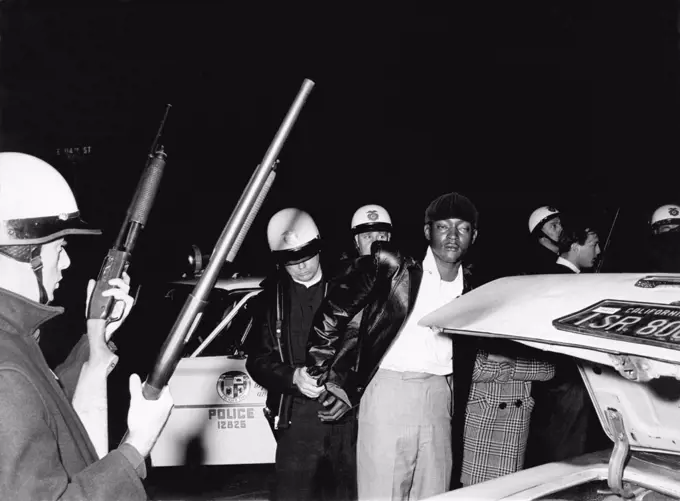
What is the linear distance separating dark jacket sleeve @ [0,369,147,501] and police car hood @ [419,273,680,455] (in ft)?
4.23

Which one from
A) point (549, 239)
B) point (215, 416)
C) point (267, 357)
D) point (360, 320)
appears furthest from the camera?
point (549, 239)

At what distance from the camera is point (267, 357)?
152 inches

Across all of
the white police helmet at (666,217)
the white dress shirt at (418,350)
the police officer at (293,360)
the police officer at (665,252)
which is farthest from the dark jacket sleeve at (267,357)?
the white police helmet at (666,217)

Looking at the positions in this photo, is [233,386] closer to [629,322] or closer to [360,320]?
[360,320]

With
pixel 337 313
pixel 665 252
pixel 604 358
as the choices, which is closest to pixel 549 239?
pixel 665 252

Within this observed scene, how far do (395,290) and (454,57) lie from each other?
47.6 feet

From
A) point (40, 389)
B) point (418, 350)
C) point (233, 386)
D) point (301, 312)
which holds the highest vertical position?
point (40, 389)

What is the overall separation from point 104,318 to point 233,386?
262 centimetres

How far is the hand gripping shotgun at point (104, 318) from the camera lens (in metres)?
2.14

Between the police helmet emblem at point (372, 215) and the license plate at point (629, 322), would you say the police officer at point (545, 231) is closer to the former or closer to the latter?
the police helmet emblem at point (372, 215)

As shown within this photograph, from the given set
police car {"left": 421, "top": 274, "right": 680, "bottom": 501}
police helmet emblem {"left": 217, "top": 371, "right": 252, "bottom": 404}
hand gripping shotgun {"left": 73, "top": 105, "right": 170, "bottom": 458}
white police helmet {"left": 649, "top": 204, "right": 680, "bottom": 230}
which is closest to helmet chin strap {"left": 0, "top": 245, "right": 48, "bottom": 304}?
hand gripping shotgun {"left": 73, "top": 105, "right": 170, "bottom": 458}

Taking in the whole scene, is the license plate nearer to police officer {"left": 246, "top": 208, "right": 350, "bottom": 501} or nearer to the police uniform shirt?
police officer {"left": 246, "top": 208, "right": 350, "bottom": 501}

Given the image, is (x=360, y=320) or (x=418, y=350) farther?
(x=360, y=320)

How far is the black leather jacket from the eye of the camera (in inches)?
135
